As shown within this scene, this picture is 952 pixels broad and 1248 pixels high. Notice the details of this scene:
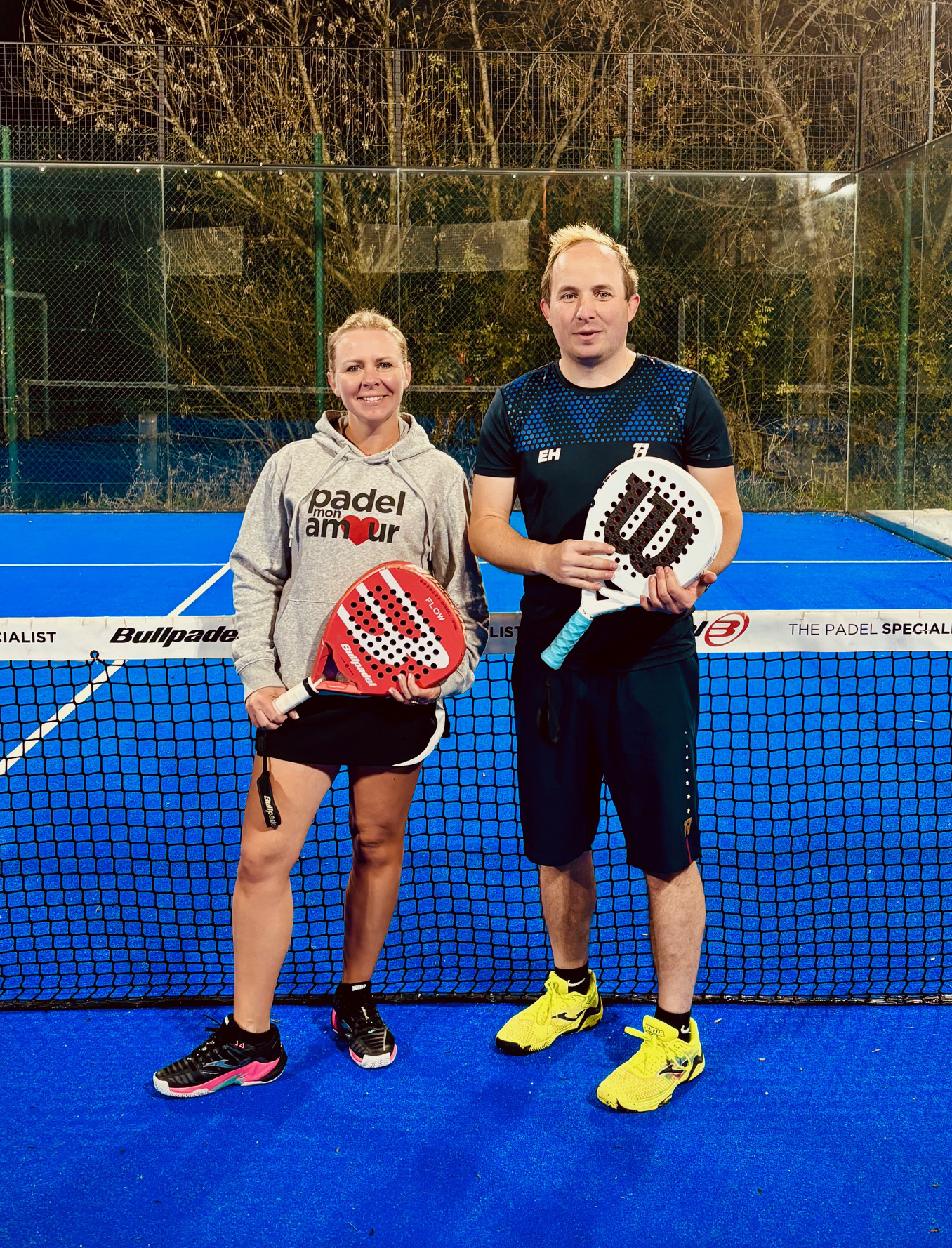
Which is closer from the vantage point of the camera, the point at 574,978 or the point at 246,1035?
the point at 246,1035

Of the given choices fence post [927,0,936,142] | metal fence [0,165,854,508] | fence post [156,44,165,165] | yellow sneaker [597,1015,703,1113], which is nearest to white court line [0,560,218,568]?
metal fence [0,165,854,508]

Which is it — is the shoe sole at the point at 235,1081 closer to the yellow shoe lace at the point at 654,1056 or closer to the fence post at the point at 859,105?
the yellow shoe lace at the point at 654,1056

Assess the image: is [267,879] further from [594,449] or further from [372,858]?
[594,449]

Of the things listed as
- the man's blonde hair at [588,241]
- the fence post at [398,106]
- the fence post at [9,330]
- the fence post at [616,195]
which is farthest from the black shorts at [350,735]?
the fence post at [398,106]

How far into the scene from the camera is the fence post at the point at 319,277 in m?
14.8

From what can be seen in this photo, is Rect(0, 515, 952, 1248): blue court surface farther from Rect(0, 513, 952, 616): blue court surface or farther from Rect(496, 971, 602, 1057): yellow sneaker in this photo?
Rect(0, 513, 952, 616): blue court surface

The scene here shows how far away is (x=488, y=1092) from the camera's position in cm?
309

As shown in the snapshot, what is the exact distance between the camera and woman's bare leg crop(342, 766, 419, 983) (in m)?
3.12

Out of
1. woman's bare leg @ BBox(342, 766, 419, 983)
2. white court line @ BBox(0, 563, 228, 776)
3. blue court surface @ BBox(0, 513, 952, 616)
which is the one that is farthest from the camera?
blue court surface @ BBox(0, 513, 952, 616)

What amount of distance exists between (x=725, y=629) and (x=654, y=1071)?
44.8 inches

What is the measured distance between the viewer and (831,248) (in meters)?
15.0

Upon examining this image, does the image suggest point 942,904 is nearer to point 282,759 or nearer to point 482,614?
point 482,614

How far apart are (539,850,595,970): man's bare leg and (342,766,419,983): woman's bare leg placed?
38 centimetres

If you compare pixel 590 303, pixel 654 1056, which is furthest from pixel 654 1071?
pixel 590 303
